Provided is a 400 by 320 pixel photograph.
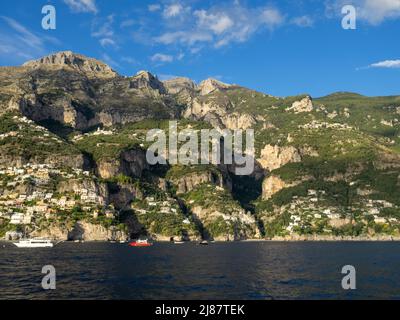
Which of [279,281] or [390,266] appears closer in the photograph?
[279,281]

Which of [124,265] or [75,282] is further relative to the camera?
[124,265]

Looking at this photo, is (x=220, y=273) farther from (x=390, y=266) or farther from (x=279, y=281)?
(x=390, y=266)
